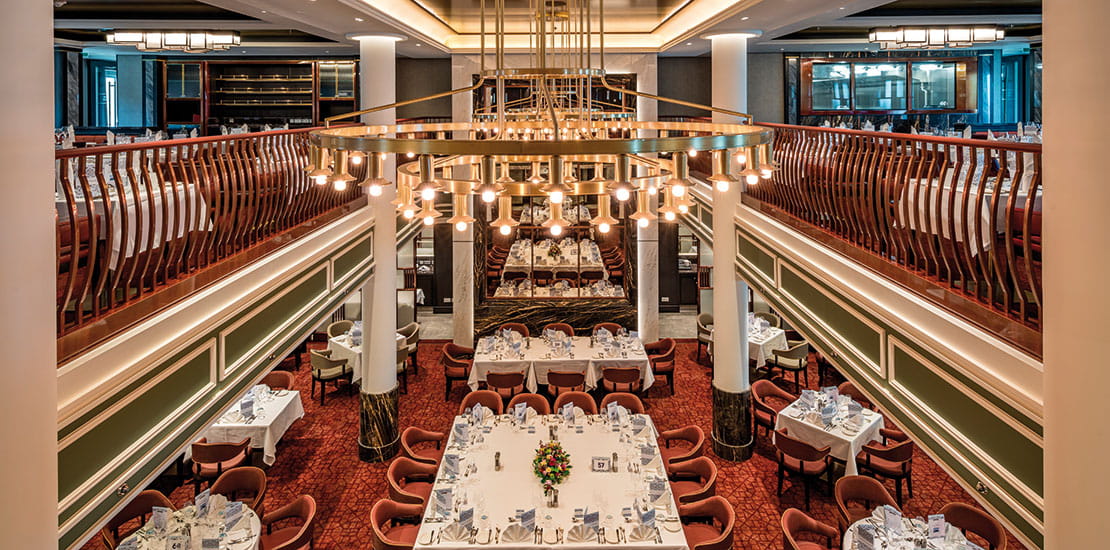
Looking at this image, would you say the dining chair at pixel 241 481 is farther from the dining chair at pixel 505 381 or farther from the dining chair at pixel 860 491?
the dining chair at pixel 860 491

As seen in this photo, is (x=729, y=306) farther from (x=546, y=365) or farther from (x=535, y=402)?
(x=546, y=365)

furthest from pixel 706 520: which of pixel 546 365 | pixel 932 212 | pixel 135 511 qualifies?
pixel 135 511

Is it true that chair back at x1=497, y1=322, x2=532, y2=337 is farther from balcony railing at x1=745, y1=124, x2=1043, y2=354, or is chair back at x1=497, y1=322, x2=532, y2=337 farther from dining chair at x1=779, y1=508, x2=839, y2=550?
dining chair at x1=779, y1=508, x2=839, y2=550

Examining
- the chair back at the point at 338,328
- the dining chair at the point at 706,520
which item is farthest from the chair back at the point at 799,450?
the chair back at the point at 338,328

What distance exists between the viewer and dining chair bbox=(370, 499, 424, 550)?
19.6 ft

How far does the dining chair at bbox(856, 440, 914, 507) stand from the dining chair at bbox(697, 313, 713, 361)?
191 inches

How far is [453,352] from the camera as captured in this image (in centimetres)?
1211

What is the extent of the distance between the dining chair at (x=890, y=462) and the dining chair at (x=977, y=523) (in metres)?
1.12

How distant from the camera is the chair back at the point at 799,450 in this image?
7.58 meters

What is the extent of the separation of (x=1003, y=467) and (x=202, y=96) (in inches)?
532
